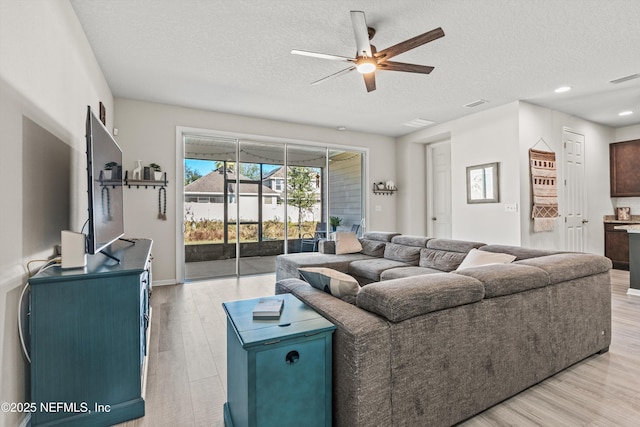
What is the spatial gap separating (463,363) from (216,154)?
494cm

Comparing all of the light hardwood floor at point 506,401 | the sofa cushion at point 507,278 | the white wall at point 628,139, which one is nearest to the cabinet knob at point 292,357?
the light hardwood floor at point 506,401

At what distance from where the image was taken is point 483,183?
521 cm

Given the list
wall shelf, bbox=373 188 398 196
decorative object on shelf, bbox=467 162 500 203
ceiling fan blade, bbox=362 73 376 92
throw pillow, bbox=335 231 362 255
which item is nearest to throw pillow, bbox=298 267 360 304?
ceiling fan blade, bbox=362 73 376 92

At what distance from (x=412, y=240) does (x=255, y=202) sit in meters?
2.96

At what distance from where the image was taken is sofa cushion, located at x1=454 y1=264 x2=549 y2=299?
5.71 feet

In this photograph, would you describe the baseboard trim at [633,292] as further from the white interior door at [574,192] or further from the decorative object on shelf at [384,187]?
the decorative object on shelf at [384,187]

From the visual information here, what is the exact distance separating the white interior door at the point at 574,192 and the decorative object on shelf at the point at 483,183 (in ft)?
4.94

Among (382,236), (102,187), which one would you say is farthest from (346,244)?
(102,187)

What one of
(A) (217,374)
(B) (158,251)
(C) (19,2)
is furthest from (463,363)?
(B) (158,251)

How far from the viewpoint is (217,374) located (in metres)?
2.22

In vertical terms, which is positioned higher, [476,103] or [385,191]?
[476,103]

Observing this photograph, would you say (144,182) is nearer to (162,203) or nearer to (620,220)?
(162,203)

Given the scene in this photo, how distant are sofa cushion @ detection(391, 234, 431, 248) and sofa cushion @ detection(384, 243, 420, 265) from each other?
0.19 feet

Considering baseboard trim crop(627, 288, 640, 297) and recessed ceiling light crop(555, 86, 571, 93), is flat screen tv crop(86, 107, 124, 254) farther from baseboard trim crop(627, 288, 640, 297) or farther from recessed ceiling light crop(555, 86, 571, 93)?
baseboard trim crop(627, 288, 640, 297)
